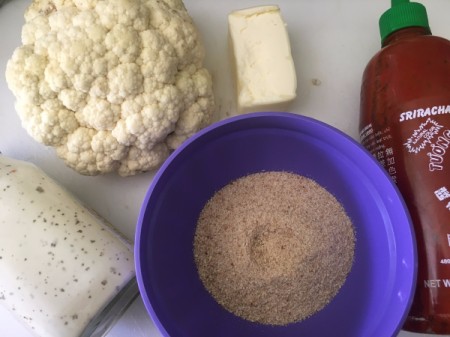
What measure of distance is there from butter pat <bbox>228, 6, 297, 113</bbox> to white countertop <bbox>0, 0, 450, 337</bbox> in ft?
0.21

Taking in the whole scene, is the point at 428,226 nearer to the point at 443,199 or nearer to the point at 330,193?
the point at 443,199

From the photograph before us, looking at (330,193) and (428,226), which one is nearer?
(428,226)

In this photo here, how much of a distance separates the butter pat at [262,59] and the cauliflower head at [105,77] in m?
0.07

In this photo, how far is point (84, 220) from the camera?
71 centimetres

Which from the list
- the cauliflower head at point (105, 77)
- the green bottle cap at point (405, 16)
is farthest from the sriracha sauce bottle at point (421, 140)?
the cauliflower head at point (105, 77)

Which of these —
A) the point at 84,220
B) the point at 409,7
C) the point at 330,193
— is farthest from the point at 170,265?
the point at 409,7

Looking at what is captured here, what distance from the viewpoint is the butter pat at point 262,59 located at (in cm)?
77

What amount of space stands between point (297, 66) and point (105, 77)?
0.33 m

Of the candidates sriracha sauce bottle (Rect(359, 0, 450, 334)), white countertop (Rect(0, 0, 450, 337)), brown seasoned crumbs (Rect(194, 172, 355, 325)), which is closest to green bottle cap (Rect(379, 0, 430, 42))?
sriracha sauce bottle (Rect(359, 0, 450, 334))

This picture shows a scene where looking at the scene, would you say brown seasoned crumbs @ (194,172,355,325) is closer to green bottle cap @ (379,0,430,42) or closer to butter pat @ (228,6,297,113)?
butter pat @ (228,6,297,113)

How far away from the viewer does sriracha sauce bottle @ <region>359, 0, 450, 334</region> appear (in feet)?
2.16

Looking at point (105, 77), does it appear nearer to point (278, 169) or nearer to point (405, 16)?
point (278, 169)

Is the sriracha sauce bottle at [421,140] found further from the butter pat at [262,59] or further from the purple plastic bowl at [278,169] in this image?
the butter pat at [262,59]

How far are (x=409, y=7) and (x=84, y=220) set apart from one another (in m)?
0.55
